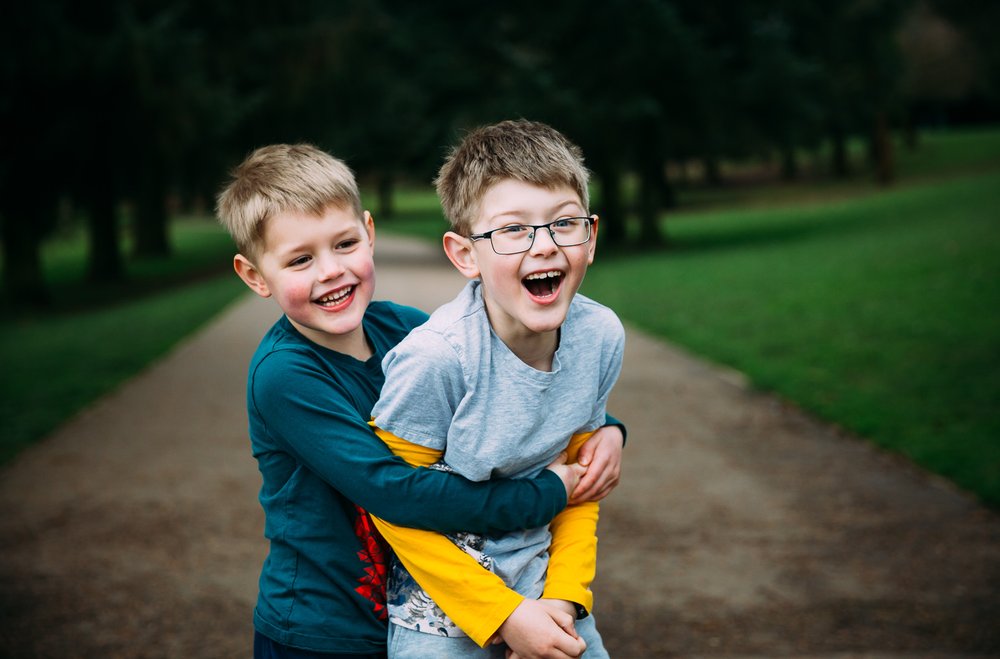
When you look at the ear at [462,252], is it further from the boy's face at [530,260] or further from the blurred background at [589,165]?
the blurred background at [589,165]

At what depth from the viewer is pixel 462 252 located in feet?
6.30

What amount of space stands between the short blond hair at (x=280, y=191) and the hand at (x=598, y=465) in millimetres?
668

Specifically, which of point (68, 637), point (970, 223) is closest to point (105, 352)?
point (68, 637)

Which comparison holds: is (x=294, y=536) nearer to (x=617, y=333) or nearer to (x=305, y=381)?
(x=305, y=381)

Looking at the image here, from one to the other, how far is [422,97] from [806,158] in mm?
42993

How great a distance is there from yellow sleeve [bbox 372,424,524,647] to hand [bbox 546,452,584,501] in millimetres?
225

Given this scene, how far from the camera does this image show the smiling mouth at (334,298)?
2.00 meters

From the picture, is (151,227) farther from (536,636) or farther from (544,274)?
(536,636)

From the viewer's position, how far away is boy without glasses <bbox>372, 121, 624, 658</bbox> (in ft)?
5.87

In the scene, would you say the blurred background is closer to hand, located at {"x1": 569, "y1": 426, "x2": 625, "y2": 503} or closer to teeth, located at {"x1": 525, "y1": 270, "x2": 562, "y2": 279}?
hand, located at {"x1": 569, "y1": 426, "x2": 625, "y2": 503}

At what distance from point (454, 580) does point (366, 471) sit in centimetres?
25

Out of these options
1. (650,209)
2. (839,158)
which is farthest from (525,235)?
(839,158)

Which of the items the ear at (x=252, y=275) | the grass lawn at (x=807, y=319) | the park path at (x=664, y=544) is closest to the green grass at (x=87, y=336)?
the grass lawn at (x=807, y=319)

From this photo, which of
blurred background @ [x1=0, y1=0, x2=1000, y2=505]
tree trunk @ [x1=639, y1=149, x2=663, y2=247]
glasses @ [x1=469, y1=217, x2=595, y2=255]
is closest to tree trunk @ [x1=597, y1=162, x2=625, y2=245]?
blurred background @ [x1=0, y1=0, x2=1000, y2=505]
